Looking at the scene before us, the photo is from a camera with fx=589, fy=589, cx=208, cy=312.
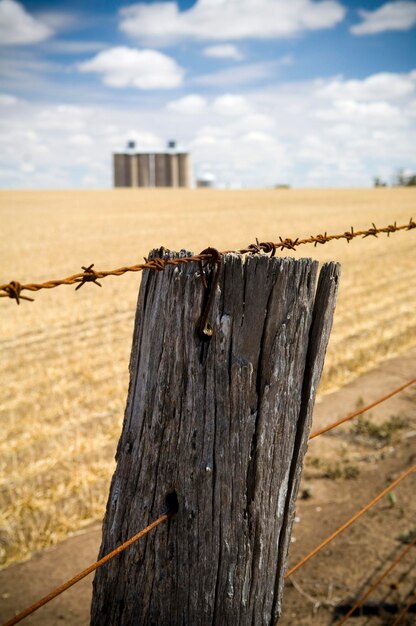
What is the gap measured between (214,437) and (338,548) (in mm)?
2748

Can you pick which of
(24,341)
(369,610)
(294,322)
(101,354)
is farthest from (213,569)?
(24,341)

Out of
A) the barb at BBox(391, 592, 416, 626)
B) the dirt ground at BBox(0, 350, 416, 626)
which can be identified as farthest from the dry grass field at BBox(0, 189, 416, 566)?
the barb at BBox(391, 592, 416, 626)

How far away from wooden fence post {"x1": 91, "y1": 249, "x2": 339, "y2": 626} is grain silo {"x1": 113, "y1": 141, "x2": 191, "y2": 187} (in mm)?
121618

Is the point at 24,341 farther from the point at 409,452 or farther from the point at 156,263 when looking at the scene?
the point at 156,263

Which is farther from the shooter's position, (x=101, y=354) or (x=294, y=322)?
(x=101, y=354)

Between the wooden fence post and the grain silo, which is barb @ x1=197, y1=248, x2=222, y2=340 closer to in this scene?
the wooden fence post

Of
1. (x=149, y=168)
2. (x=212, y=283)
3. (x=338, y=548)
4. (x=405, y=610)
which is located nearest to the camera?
(x=212, y=283)

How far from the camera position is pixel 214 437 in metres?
1.35

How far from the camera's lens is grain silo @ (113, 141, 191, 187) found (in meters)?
120

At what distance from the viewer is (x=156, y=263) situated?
51.1 inches

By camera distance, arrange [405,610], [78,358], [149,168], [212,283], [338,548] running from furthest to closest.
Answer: [149,168]
[78,358]
[338,548]
[405,610]
[212,283]

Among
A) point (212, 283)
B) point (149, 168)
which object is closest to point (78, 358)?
point (212, 283)

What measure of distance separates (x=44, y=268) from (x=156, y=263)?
16.9 metres

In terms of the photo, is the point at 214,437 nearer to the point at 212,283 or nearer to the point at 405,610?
the point at 212,283
